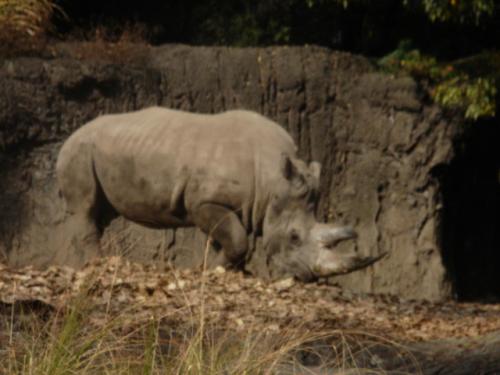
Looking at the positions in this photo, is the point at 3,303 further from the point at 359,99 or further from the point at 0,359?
the point at 359,99

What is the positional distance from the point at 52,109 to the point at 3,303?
19.6ft

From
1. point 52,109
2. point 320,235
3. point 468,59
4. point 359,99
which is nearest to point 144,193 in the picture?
point 320,235

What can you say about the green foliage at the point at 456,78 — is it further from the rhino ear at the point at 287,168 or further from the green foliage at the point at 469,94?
the rhino ear at the point at 287,168

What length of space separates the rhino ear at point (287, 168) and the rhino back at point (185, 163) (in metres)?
0.05

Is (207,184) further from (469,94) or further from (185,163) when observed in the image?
(469,94)

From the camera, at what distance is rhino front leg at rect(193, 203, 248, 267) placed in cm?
1045

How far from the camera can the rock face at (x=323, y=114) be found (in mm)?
12750

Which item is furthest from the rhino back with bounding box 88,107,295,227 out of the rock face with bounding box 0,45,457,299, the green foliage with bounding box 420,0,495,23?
the green foliage with bounding box 420,0,495,23

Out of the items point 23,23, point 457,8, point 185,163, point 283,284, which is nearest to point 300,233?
point 283,284

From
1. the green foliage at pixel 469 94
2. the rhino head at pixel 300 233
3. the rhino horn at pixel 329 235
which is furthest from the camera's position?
the green foliage at pixel 469 94

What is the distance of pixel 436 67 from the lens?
535 inches

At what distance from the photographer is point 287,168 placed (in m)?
10.5

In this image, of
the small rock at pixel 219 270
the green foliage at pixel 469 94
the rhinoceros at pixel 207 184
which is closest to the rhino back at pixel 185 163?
the rhinoceros at pixel 207 184

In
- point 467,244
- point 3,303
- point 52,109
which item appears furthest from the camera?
point 467,244
